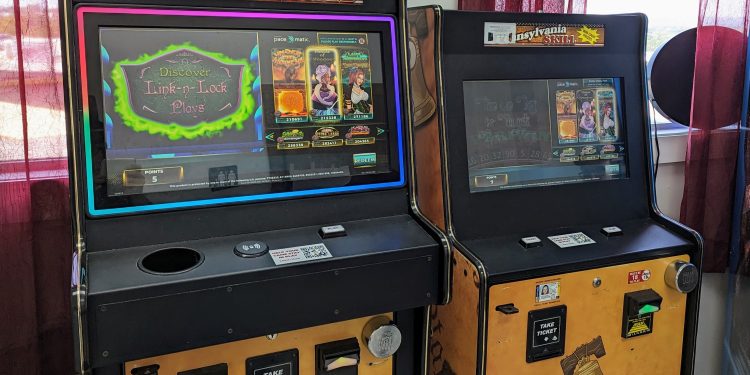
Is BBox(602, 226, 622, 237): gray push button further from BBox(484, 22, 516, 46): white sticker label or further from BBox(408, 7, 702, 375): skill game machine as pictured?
BBox(484, 22, 516, 46): white sticker label

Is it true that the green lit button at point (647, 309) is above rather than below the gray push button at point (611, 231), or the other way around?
below

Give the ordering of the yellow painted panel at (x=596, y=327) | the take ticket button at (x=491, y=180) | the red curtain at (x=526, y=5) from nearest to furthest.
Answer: the yellow painted panel at (x=596, y=327), the take ticket button at (x=491, y=180), the red curtain at (x=526, y=5)

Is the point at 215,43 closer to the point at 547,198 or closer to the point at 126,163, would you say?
the point at 126,163

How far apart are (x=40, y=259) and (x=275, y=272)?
89cm

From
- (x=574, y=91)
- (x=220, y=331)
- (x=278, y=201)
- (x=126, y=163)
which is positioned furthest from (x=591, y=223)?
(x=126, y=163)

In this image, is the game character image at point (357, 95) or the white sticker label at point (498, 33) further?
the white sticker label at point (498, 33)

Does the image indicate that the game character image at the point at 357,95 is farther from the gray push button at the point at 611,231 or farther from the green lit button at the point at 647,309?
the green lit button at the point at 647,309

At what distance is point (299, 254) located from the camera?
1.37m

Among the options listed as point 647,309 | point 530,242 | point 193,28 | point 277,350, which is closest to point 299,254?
point 277,350

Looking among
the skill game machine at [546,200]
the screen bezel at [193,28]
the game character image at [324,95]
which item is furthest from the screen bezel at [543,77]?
the game character image at [324,95]

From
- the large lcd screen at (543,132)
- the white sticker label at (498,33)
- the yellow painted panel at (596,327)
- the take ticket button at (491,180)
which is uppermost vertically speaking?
the white sticker label at (498,33)

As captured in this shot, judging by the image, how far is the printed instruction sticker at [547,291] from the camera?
1657 mm

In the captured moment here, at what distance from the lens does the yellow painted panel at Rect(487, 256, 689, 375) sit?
1.66 m

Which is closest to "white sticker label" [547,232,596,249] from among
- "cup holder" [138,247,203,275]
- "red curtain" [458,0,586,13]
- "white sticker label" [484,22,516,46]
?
"white sticker label" [484,22,516,46]
